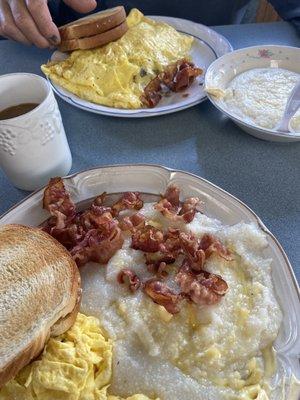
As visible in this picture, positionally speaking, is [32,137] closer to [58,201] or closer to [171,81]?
[58,201]

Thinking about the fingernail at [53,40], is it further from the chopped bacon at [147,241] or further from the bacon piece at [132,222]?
the bacon piece at [132,222]

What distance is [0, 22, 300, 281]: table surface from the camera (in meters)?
1.06

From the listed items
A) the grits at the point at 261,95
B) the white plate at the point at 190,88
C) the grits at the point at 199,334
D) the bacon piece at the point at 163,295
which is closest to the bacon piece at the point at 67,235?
the grits at the point at 199,334

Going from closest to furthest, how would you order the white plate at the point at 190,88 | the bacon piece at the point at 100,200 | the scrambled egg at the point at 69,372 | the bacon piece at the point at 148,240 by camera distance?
the scrambled egg at the point at 69,372 < the bacon piece at the point at 148,240 < the bacon piece at the point at 100,200 < the white plate at the point at 190,88

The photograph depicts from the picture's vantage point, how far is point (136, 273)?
889mm

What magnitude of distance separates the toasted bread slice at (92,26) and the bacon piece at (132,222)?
0.75 m

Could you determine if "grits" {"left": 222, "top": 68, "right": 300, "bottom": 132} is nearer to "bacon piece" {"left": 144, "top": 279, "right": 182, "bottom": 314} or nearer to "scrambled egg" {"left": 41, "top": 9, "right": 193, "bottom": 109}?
"scrambled egg" {"left": 41, "top": 9, "right": 193, "bottom": 109}

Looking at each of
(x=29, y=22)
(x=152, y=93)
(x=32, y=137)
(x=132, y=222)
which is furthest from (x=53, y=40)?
(x=132, y=222)

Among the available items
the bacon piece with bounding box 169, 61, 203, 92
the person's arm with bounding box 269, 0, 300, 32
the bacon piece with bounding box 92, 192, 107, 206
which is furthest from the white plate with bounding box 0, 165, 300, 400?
the person's arm with bounding box 269, 0, 300, 32

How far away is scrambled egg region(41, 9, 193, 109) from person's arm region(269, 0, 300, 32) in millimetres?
430

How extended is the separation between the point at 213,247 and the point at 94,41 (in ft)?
2.89

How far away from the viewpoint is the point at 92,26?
1395mm

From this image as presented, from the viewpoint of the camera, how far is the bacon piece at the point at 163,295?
800mm

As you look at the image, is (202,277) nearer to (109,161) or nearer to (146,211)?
(146,211)
